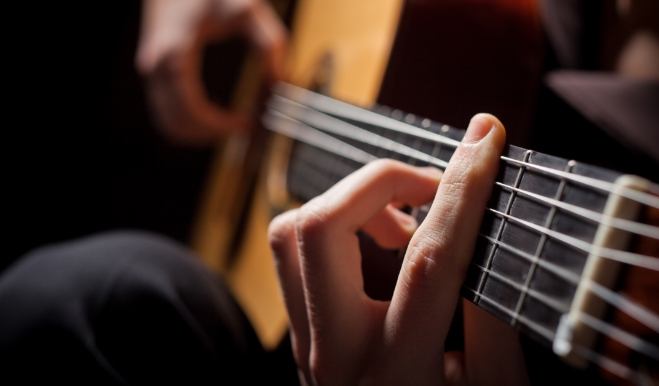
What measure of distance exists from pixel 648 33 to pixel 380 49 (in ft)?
1.04

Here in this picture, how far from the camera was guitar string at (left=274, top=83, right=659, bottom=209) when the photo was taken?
0.89 ft

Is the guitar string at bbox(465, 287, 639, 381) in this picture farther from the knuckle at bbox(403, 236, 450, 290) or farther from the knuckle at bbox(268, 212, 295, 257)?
the knuckle at bbox(268, 212, 295, 257)

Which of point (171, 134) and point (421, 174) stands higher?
point (421, 174)

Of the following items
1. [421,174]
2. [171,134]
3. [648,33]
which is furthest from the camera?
[171,134]

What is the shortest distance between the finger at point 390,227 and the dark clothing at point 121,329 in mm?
181

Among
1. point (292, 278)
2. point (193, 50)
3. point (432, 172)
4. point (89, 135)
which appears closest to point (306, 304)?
point (292, 278)

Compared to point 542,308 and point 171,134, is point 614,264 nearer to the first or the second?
point 542,308

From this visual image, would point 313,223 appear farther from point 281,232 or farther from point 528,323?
point 528,323

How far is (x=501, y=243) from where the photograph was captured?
33 centimetres

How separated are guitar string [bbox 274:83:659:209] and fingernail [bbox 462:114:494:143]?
0.02m

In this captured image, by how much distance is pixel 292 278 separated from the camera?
1.50 ft

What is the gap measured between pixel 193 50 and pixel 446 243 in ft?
2.56

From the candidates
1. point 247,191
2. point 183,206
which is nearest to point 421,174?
point 247,191

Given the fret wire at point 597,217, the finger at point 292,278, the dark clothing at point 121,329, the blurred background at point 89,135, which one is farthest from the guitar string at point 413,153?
the blurred background at point 89,135
